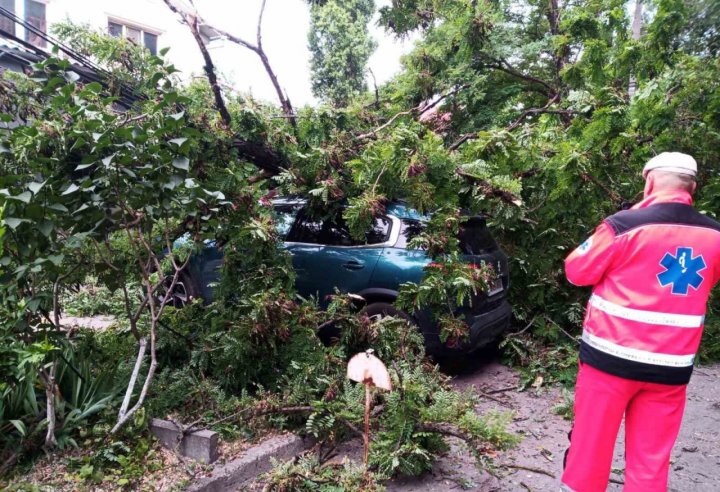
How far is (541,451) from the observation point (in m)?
3.88

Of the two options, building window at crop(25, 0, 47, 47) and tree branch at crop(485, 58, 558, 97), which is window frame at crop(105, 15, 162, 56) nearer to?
building window at crop(25, 0, 47, 47)

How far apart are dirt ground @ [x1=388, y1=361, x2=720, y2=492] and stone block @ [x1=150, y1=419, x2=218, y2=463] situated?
3.81 ft

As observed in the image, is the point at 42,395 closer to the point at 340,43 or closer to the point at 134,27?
the point at 134,27

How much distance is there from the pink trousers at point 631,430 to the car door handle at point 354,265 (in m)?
2.74

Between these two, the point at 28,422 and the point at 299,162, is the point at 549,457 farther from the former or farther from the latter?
the point at 28,422

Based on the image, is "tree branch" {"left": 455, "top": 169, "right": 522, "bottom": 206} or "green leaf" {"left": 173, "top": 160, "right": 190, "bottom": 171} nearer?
"green leaf" {"left": 173, "top": 160, "right": 190, "bottom": 171}

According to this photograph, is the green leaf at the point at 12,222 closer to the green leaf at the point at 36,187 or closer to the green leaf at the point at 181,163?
the green leaf at the point at 36,187

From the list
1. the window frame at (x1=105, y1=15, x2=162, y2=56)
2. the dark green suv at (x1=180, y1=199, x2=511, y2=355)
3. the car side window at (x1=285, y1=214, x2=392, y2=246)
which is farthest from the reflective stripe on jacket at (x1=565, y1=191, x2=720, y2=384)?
the window frame at (x1=105, y1=15, x2=162, y2=56)

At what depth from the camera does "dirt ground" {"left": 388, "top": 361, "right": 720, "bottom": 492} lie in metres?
3.34

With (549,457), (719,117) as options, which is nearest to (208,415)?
(549,457)

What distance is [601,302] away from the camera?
8.55 ft

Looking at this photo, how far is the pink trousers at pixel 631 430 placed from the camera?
2479mm

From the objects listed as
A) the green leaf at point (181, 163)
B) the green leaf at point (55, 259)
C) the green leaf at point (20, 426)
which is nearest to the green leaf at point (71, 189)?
the green leaf at point (55, 259)

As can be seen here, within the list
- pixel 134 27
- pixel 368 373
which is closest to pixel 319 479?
pixel 368 373
